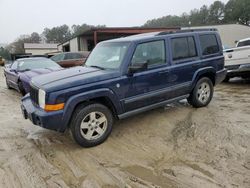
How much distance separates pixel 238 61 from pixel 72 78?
271 inches

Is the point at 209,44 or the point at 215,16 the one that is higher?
the point at 215,16

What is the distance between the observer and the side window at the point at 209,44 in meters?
6.04

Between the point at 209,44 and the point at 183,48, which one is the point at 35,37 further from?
the point at 183,48

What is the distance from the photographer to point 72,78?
431 centimetres

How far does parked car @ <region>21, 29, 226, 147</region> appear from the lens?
13.4 feet

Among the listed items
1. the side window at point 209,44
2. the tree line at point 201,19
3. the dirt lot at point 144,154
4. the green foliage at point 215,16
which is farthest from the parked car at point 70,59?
the green foliage at point 215,16

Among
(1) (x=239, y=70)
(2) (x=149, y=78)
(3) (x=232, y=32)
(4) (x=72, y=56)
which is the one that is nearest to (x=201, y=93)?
(2) (x=149, y=78)

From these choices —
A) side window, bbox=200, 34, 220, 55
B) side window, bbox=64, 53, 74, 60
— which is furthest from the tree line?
side window, bbox=200, 34, 220, 55

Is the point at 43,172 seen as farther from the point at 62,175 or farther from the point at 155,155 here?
the point at 155,155

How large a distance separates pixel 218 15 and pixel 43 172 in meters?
71.6

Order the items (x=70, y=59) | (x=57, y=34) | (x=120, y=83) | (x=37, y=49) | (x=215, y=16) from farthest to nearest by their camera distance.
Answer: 1. (x=57, y=34)
2. (x=215, y=16)
3. (x=37, y=49)
4. (x=70, y=59)
5. (x=120, y=83)

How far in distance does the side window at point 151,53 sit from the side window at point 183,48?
32cm

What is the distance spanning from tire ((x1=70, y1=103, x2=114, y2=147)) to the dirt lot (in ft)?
0.59

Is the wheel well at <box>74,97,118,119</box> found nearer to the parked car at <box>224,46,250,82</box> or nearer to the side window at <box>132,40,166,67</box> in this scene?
the side window at <box>132,40,166,67</box>
